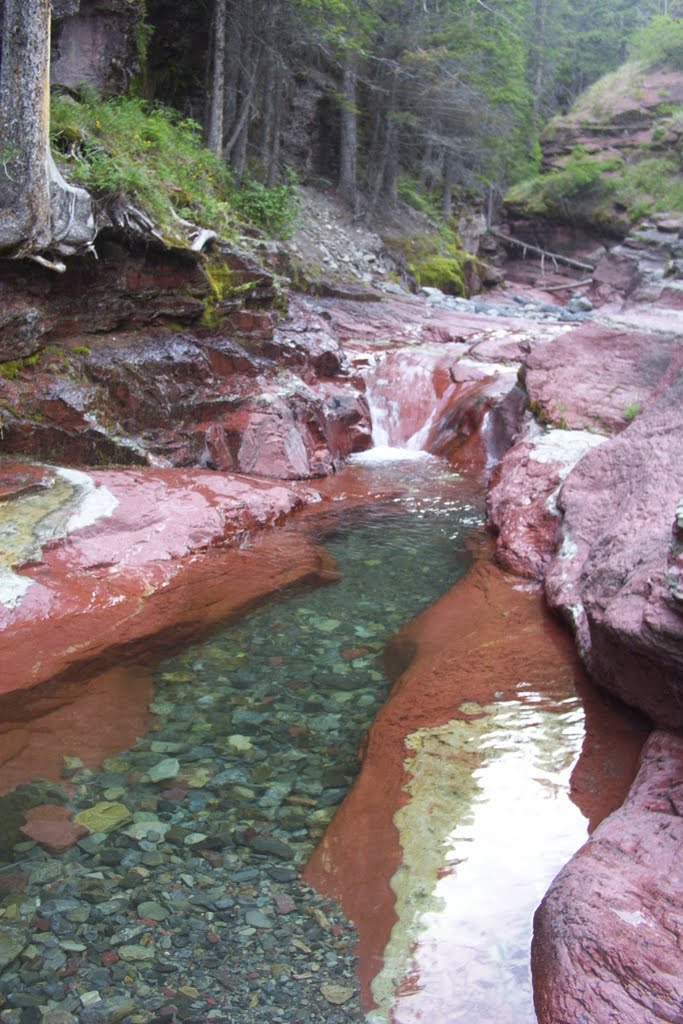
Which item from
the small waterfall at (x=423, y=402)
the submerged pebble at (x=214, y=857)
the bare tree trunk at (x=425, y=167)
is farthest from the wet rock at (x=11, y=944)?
the bare tree trunk at (x=425, y=167)

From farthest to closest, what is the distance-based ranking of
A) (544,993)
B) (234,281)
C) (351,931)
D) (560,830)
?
(234,281) → (560,830) → (351,931) → (544,993)

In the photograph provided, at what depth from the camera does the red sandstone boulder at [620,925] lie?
250 centimetres

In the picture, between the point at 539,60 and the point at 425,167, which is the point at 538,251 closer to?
the point at 425,167

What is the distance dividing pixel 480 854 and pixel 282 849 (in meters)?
0.86

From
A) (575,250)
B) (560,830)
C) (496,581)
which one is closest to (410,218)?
(575,250)

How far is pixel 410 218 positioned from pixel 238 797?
23.1 meters

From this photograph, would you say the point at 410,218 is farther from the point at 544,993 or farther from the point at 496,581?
the point at 544,993

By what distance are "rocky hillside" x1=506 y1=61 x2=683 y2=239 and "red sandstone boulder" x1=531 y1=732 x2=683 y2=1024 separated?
1124 inches

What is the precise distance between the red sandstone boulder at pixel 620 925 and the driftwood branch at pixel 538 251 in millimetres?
30102

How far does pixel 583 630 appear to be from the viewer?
4957 mm

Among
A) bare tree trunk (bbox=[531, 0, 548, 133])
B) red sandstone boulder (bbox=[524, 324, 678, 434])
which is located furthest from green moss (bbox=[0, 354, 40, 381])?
bare tree trunk (bbox=[531, 0, 548, 133])

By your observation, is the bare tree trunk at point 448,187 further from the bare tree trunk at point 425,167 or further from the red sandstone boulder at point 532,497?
the red sandstone boulder at point 532,497

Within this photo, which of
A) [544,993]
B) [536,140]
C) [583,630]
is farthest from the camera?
[536,140]

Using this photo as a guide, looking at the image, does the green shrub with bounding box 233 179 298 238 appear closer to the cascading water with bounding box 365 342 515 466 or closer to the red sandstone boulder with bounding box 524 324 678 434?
the cascading water with bounding box 365 342 515 466
